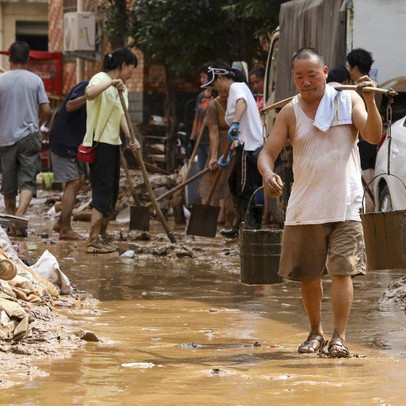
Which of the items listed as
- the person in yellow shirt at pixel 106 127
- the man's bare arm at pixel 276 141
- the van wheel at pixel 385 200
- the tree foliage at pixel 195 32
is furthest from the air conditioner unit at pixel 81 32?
the man's bare arm at pixel 276 141

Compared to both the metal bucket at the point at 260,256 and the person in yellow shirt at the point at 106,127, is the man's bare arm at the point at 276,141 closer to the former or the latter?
the metal bucket at the point at 260,256

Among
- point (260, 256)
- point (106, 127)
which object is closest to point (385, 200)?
point (106, 127)

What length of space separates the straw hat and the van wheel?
5.12 metres

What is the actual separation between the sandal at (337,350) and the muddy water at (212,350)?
0.09m

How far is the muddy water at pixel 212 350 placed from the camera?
5.65m

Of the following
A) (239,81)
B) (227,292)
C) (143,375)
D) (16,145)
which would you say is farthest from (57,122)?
(143,375)

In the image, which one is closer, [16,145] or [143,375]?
[143,375]

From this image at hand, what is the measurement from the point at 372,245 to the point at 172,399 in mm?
2328

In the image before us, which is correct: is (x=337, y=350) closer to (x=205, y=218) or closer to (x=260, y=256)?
(x=260, y=256)

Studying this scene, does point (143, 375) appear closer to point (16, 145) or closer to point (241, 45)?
point (16, 145)

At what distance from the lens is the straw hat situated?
744 centimetres

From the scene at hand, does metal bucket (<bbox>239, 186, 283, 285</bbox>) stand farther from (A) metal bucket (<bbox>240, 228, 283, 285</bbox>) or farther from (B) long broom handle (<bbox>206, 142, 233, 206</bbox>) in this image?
(B) long broom handle (<bbox>206, 142, 233, 206</bbox>)

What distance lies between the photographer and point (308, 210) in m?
6.88

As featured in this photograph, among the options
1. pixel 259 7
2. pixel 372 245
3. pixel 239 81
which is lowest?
pixel 372 245
